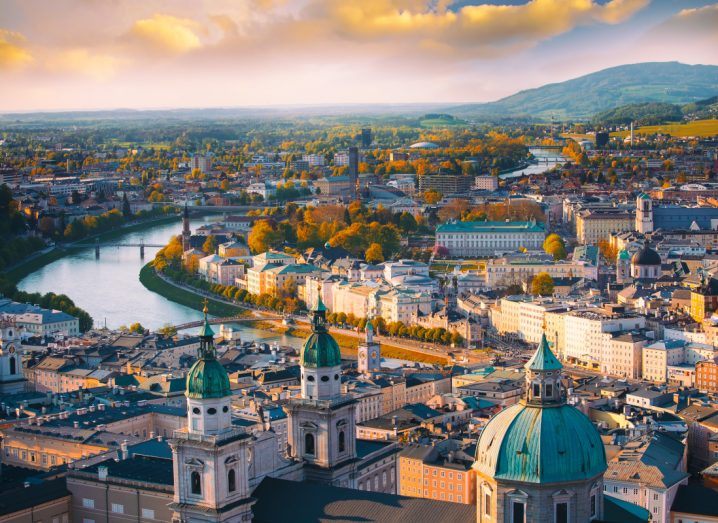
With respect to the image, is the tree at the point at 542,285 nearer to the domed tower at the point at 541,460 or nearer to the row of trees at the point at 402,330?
the row of trees at the point at 402,330

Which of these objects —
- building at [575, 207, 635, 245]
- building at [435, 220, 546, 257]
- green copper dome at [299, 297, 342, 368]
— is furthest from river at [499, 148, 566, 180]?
green copper dome at [299, 297, 342, 368]

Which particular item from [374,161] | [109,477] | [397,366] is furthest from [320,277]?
[374,161]

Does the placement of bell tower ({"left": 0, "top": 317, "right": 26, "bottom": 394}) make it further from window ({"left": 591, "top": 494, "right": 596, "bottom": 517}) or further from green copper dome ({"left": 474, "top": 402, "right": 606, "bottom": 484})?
window ({"left": 591, "top": 494, "right": 596, "bottom": 517})

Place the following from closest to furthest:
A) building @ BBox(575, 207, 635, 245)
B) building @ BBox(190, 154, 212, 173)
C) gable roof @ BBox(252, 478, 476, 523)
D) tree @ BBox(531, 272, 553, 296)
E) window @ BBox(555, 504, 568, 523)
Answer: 1. window @ BBox(555, 504, 568, 523)
2. gable roof @ BBox(252, 478, 476, 523)
3. tree @ BBox(531, 272, 553, 296)
4. building @ BBox(575, 207, 635, 245)
5. building @ BBox(190, 154, 212, 173)

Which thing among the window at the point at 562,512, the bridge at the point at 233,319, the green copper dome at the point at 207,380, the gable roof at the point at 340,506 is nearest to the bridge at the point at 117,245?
the bridge at the point at 233,319

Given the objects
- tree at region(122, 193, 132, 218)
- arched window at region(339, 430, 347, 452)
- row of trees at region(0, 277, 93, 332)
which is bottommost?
tree at region(122, 193, 132, 218)

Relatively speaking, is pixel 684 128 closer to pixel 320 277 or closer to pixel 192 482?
pixel 320 277
